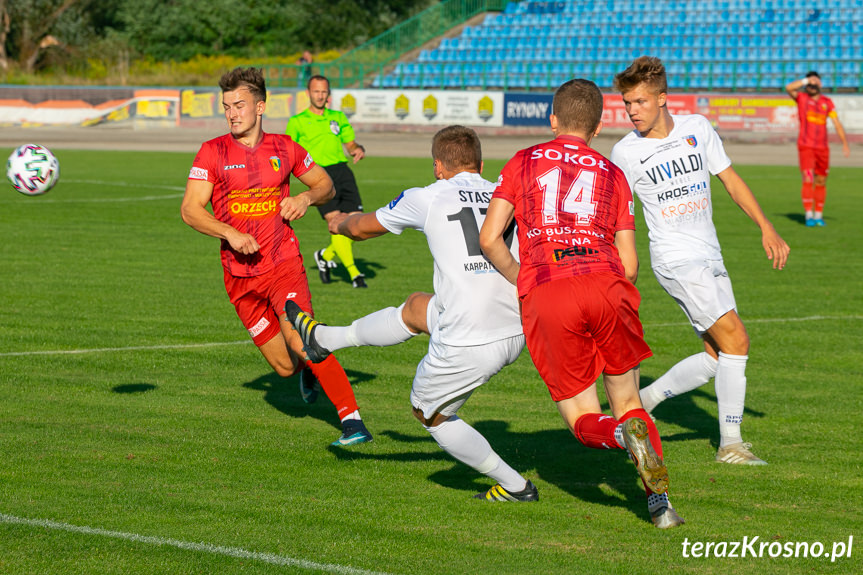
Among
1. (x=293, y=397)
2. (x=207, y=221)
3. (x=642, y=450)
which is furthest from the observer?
(x=293, y=397)

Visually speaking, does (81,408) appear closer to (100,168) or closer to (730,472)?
(730,472)

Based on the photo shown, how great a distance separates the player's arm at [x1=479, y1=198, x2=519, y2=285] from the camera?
5148 millimetres

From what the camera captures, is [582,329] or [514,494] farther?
[514,494]

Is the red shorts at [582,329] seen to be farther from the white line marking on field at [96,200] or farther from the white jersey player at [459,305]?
the white line marking on field at [96,200]

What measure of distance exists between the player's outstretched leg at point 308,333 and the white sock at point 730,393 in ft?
7.78

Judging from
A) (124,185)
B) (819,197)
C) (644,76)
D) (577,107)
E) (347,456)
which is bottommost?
(124,185)

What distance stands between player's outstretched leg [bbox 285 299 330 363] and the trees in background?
62160 millimetres

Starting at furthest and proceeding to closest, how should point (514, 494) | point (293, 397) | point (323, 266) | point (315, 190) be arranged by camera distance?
point (323, 266), point (293, 397), point (315, 190), point (514, 494)

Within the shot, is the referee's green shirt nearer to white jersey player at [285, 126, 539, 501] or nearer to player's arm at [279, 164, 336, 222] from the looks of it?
player's arm at [279, 164, 336, 222]

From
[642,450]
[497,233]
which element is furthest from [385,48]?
[642,450]

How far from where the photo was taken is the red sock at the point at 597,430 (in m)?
4.96

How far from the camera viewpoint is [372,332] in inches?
243

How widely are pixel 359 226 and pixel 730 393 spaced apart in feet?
8.29

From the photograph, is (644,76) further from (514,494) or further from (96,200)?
(96,200)
